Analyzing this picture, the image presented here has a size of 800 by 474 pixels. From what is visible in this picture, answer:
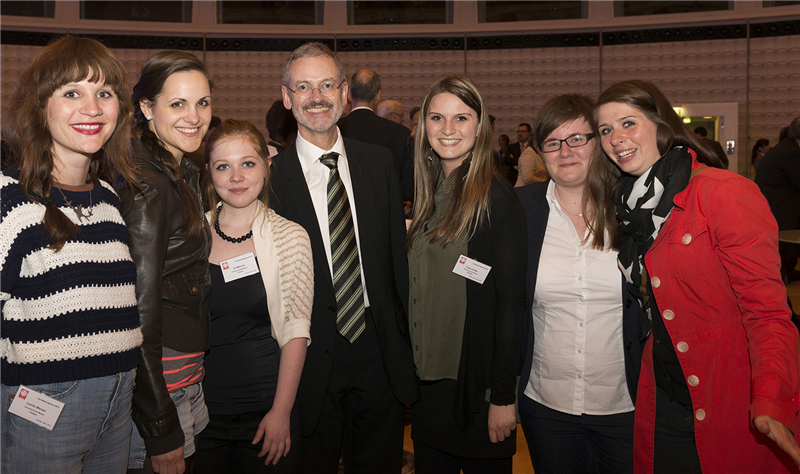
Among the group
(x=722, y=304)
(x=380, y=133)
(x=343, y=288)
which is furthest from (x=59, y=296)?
(x=380, y=133)

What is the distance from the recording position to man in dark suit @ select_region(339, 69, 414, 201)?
399cm

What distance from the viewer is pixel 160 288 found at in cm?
155

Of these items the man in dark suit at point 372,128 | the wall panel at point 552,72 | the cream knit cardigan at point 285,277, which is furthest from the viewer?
the wall panel at point 552,72

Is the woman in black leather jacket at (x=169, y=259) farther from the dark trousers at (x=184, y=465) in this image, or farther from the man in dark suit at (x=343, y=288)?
the man in dark suit at (x=343, y=288)

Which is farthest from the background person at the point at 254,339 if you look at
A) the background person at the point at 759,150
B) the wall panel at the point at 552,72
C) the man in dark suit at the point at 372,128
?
the background person at the point at 759,150

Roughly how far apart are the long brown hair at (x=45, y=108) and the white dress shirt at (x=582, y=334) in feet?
5.43

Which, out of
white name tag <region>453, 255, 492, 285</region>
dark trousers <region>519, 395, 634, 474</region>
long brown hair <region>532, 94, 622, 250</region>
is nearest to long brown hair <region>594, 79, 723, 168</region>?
long brown hair <region>532, 94, 622, 250</region>

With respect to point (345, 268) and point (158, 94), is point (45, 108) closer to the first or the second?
point (158, 94)

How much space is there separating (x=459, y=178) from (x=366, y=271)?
55 cm

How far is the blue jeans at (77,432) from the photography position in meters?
1.31

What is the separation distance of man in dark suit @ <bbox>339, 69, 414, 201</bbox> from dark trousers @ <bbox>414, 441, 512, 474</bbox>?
6.45 ft

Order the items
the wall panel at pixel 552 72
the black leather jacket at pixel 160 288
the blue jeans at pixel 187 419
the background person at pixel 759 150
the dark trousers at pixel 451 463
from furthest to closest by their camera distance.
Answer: the wall panel at pixel 552 72 → the background person at pixel 759 150 → the dark trousers at pixel 451 463 → the blue jeans at pixel 187 419 → the black leather jacket at pixel 160 288

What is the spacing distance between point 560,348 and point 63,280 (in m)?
1.70

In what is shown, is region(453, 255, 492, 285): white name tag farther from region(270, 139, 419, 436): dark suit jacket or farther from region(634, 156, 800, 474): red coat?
region(634, 156, 800, 474): red coat
